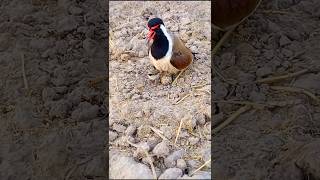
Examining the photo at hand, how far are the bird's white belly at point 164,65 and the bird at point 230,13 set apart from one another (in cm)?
20

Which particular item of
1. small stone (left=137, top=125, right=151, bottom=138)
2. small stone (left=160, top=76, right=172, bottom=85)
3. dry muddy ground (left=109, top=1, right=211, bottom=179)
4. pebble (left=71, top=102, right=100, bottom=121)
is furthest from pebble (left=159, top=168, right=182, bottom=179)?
small stone (left=160, top=76, right=172, bottom=85)

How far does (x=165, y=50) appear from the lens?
183cm

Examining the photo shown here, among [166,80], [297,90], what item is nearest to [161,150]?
[166,80]

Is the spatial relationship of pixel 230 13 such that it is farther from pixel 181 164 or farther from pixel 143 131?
pixel 181 164

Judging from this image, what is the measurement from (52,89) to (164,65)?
0.40 metres

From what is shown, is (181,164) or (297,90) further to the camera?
(297,90)

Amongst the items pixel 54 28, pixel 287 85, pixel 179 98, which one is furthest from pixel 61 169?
pixel 287 85

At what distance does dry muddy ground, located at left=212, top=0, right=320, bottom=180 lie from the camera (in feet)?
4.95

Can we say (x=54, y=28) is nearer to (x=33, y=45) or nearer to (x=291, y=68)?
(x=33, y=45)

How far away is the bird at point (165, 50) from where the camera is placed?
1830 mm

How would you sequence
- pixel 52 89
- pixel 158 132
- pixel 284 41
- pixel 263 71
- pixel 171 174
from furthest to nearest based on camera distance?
pixel 284 41 < pixel 263 71 < pixel 52 89 < pixel 158 132 < pixel 171 174

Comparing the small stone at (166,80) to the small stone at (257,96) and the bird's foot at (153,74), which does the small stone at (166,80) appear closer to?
the bird's foot at (153,74)

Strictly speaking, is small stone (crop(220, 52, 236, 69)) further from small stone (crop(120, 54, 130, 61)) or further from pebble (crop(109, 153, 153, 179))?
pebble (crop(109, 153, 153, 179))

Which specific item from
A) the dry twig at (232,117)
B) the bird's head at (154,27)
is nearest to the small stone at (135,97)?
the bird's head at (154,27)
